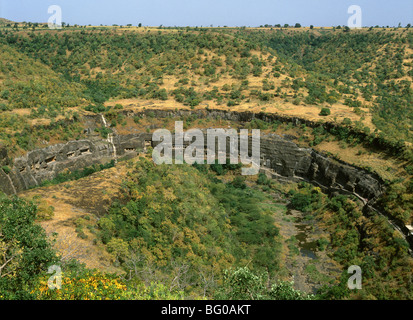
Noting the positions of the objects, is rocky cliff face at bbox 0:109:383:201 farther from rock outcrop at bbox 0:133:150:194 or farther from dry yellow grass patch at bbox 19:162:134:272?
dry yellow grass patch at bbox 19:162:134:272

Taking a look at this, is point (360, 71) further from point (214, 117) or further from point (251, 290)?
point (251, 290)

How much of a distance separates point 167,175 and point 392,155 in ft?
69.7

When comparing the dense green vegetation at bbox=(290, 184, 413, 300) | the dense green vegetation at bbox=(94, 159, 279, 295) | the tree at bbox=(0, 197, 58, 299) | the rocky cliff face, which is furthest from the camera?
the rocky cliff face

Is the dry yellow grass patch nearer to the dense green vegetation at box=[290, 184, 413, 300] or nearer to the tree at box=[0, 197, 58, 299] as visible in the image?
the tree at box=[0, 197, 58, 299]

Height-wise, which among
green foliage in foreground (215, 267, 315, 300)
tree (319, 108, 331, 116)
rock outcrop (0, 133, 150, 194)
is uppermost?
tree (319, 108, 331, 116)

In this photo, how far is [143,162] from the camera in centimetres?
2928

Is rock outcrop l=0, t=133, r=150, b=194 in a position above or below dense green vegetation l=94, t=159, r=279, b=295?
above

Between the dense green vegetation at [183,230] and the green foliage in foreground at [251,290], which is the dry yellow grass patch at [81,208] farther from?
the green foliage in foreground at [251,290]

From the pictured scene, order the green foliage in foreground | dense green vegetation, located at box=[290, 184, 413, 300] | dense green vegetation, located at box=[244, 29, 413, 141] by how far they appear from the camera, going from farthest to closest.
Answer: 1. dense green vegetation, located at box=[244, 29, 413, 141]
2. dense green vegetation, located at box=[290, 184, 413, 300]
3. the green foliage in foreground

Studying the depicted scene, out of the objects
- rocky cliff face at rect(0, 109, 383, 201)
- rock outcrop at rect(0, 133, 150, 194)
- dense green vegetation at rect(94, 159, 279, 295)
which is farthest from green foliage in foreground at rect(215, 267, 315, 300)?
rock outcrop at rect(0, 133, 150, 194)

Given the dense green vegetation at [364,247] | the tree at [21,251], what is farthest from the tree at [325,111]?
the tree at [21,251]

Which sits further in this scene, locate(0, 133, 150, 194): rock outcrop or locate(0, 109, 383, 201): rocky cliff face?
locate(0, 109, 383, 201): rocky cliff face

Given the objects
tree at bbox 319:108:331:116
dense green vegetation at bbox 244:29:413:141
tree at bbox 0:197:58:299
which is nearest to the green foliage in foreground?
tree at bbox 0:197:58:299

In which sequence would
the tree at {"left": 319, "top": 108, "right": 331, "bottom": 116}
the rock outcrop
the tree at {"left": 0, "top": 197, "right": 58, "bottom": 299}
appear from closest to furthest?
the tree at {"left": 0, "top": 197, "right": 58, "bottom": 299}, the rock outcrop, the tree at {"left": 319, "top": 108, "right": 331, "bottom": 116}
